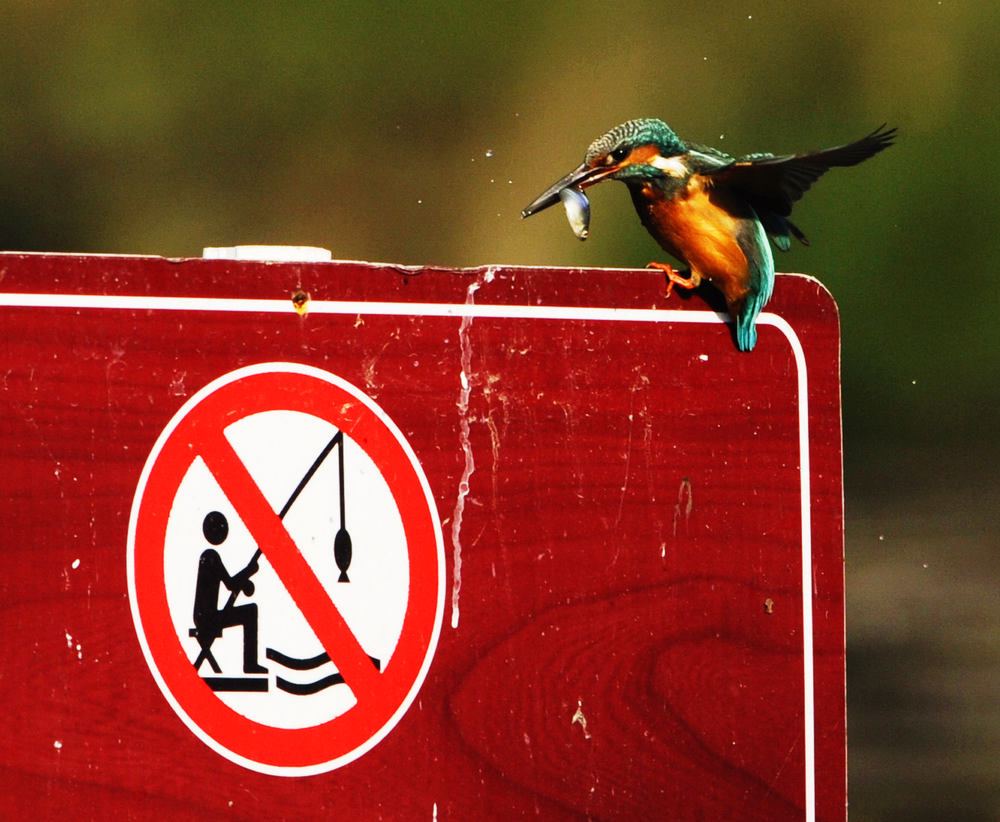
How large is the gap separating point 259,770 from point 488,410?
39cm

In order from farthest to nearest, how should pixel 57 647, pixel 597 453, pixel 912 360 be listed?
pixel 912 360 < pixel 597 453 < pixel 57 647

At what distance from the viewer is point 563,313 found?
1.42 meters

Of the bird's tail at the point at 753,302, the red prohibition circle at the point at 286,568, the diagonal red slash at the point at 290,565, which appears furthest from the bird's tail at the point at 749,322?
Answer: the diagonal red slash at the point at 290,565

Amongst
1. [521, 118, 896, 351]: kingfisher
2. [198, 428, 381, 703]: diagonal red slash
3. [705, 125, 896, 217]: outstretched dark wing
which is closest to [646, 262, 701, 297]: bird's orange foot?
[521, 118, 896, 351]: kingfisher

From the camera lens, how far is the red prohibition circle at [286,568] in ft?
4.31

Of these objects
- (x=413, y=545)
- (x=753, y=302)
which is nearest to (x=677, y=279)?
(x=753, y=302)

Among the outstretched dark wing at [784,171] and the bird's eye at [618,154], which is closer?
the outstretched dark wing at [784,171]

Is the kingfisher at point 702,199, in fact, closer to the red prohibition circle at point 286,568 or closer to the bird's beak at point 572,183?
the bird's beak at point 572,183

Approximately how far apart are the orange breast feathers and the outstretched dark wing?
0.03 m

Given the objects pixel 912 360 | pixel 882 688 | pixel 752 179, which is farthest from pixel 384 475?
pixel 882 688

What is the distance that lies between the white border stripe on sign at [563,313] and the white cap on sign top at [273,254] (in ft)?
0.13

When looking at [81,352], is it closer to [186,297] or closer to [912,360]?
[186,297]

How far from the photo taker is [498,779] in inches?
53.9

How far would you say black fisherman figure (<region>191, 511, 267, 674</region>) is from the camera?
1.32m
